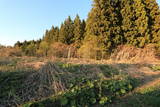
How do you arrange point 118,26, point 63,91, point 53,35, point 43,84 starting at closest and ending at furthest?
point 63,91, point 43,84, point 118,26, point 53,35

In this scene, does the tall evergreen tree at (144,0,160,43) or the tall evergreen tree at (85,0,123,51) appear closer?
the tall evergreen tree at (85,0,123,51)

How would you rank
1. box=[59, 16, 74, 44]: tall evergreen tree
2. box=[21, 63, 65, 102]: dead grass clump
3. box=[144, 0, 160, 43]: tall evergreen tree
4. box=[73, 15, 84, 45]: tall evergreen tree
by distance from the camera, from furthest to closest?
1. box=[59, 16, 74, 44]: tall evergreen tree
2. box=[73, 15, 84, 45]: tall evergreen tree
3. box=[144, 0, 160, 43]: tall evergreen tree
4. box=[21, 63, 65, 102]: dead grass clump

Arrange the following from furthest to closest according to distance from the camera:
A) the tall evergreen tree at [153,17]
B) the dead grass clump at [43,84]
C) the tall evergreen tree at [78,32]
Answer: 1. the tall evergreen tree at [78,32]
2. the tall evergreen tree at [153,17]
3. the dead grass clump at [43,84]

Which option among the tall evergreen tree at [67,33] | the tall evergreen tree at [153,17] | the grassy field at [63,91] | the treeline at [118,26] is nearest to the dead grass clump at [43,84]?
the grassy field at [63,91]

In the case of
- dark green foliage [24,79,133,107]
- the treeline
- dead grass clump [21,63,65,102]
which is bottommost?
dark green foliage [24,79,133,107]

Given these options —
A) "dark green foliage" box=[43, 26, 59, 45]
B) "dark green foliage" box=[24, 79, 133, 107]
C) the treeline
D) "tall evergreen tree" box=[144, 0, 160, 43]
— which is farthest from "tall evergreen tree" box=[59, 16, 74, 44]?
"dark green foliage" box=[24, 79, 133, 107]

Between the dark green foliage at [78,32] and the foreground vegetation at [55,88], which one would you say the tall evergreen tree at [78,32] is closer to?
the dark green foliage at [78,32]

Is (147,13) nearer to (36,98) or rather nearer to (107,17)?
(107,17)

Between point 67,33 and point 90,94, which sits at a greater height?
point 67,33

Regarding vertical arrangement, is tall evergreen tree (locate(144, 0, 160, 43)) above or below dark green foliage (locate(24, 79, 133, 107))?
above

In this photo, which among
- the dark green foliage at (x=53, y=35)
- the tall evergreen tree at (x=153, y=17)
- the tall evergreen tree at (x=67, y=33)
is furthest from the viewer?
the dark green foliage at (x=53, y=35)

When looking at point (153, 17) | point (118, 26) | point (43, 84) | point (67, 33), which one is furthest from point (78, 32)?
point (43, 84)

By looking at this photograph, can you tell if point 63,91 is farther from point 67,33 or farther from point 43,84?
point 67,33

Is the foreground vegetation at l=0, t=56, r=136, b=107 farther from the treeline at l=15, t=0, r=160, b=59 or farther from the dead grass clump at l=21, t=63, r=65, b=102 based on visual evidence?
the treeline at l=15, t=0, r=160, b=59
